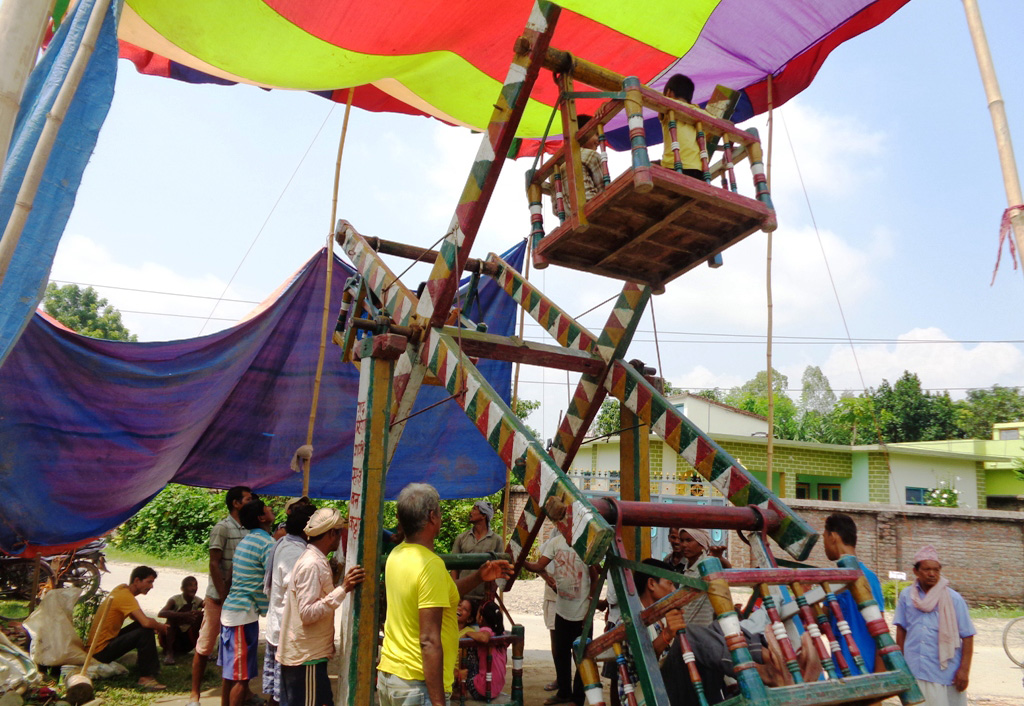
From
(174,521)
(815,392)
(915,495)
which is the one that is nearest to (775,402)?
(815,392)

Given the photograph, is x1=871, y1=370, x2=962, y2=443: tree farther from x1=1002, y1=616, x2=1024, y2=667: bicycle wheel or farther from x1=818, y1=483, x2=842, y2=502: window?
x1=1002, y1=616, x2=1024, y2=667: bicycle wheel

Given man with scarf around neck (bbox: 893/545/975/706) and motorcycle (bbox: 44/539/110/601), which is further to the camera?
motorcycle (bbox: 44/539/110/601)

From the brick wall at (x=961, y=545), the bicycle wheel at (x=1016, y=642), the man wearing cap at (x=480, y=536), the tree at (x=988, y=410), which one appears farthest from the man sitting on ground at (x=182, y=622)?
the tree at (x=988, y=410)

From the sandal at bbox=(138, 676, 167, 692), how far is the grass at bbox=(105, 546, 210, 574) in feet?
32.1

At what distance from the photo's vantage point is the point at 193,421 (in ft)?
21.4

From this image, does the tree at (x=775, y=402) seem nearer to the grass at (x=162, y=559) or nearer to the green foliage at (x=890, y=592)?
the green foliage at (x=890, y=592)

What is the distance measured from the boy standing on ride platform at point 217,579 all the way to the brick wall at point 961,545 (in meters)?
12.5

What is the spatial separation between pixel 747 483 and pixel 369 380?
7.90 ft

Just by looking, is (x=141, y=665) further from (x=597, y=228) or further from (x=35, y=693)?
(x=597, y=228)

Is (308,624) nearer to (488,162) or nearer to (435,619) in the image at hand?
(435,619)

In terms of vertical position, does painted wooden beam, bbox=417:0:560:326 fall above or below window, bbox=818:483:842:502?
above

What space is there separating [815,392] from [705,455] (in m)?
56.4

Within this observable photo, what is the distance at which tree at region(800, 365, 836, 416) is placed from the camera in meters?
54.9

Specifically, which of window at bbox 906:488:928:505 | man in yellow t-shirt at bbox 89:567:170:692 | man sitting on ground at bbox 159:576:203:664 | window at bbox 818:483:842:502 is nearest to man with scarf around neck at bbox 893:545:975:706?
man in yellow t-shirt at bbox 89:567:170:692
